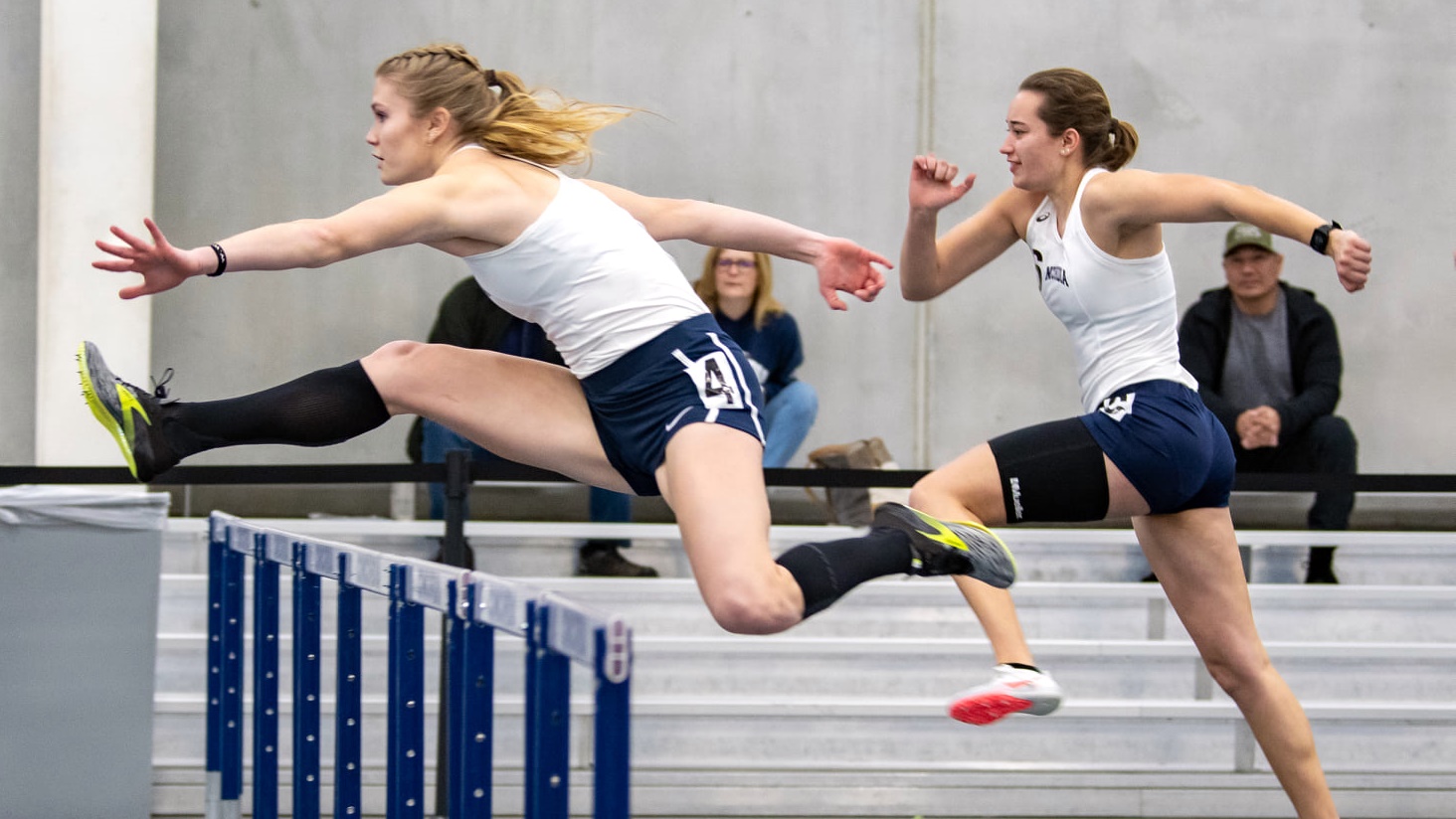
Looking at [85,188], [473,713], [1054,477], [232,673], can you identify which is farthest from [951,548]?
[85,188]

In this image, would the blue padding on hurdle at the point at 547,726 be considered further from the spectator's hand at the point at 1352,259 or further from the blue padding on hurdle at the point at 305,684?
the spectator's hand at the point at 1352,259

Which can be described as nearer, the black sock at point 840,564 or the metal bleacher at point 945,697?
the black sock at point 840,564

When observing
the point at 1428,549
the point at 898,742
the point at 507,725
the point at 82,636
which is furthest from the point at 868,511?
the point at 82,636

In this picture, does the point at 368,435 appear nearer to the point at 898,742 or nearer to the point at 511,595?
the point at 898,742

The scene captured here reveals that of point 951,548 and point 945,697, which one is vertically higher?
point 951,548

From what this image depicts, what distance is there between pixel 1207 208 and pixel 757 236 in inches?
33.8

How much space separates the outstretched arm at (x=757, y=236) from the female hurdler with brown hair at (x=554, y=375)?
0.04ft

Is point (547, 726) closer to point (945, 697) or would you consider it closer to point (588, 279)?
point (588, 279)

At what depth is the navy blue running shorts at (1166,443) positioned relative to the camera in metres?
2.99

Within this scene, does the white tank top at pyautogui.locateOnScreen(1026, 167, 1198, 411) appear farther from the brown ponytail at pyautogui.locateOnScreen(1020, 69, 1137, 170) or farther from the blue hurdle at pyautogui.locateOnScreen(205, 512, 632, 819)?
the blue hurdle at pyautogui.locateOnScreen(205, 512, 632, 819)

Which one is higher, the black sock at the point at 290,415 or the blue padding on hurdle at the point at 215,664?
the black sock at the point at 290,415

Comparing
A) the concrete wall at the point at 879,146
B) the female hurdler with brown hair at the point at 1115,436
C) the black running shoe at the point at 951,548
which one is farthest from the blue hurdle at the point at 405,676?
the concrete wall at the point at 879,146

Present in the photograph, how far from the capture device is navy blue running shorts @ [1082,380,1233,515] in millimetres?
2992

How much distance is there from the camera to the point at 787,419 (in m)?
5.36
